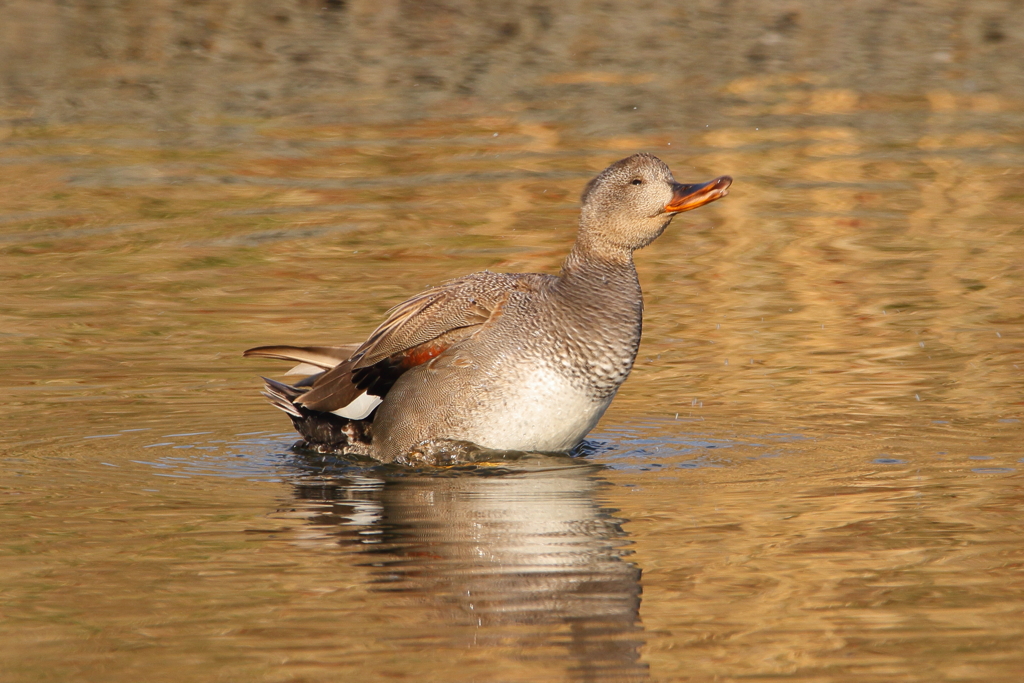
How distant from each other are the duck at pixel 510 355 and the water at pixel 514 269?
21 cm

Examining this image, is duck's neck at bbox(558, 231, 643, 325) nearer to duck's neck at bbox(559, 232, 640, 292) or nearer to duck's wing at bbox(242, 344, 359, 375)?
duck's neck at bbox(559, 232, 640, 292)

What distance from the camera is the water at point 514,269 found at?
17.0ft

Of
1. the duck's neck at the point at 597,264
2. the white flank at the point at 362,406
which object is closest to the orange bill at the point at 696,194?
the duck's neck at the point at 597,264

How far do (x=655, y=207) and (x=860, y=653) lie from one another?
292 cm

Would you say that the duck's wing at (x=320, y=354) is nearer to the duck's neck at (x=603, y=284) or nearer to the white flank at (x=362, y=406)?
the white flank at (x=362, y=406)

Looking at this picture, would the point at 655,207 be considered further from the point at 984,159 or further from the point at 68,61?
the point at 68,61

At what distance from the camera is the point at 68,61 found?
17984 millimetres

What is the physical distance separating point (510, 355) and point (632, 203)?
3.03 ft

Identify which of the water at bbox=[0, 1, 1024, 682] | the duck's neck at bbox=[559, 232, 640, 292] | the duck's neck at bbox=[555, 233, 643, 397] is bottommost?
the water at bbox=[0, 1, 1024, 682]

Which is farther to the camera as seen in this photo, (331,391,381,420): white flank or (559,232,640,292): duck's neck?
(331,391,381,420): white flank

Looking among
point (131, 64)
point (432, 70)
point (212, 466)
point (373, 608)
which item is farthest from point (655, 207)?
point (131, 64)

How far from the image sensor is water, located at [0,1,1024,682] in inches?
204

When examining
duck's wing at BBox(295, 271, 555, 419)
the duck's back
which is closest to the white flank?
duck's wing at BBox(295, 271, 555, 419)

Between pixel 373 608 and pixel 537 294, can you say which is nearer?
pixel 373 608
